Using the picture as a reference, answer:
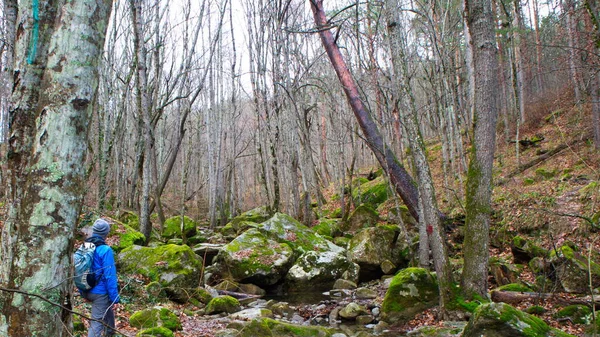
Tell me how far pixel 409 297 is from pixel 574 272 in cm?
267

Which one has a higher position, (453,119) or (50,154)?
(453,119)

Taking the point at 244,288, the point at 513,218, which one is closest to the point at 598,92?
the point at 513,218

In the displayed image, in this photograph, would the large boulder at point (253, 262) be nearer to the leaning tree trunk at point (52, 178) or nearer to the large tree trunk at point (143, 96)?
the large tree trunk at point (143, 96)

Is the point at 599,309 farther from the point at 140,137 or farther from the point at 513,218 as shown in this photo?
the point at 140,137

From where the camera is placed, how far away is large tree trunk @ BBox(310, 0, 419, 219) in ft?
28.5

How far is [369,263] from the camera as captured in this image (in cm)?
1062

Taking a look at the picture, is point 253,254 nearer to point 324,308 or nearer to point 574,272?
point 324,308

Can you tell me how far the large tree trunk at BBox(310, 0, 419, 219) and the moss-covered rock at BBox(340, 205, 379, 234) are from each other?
16.9 ft

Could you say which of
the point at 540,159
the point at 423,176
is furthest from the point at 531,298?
the point at 540,159

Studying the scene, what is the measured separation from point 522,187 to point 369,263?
5855 mm

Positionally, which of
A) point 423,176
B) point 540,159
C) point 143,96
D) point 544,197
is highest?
point 143,96

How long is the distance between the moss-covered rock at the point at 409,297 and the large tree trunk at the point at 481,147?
113 cm

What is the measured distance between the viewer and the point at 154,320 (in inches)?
214

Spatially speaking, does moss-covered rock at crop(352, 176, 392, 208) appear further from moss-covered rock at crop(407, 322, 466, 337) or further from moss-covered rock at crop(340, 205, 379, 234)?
moss-covered rock at crop(407, 322, 466, 337)
